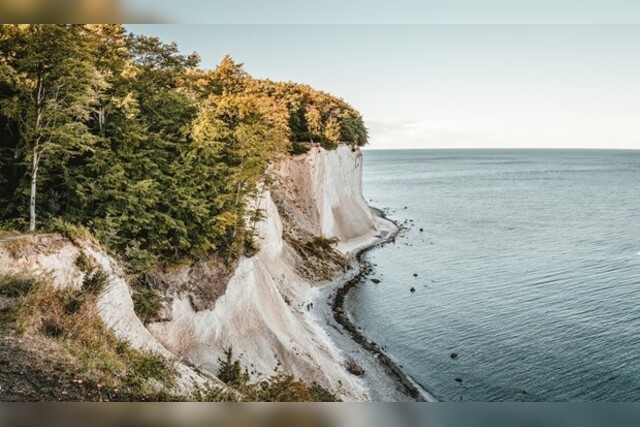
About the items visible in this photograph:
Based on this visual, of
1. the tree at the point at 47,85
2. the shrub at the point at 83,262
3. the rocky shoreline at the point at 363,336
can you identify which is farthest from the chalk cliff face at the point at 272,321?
the tree at the point at 47,85

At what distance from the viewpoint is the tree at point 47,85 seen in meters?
7.82

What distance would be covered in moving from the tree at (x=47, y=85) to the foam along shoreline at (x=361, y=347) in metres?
11.4

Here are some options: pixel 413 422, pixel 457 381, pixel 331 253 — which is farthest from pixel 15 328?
pixel 331 253

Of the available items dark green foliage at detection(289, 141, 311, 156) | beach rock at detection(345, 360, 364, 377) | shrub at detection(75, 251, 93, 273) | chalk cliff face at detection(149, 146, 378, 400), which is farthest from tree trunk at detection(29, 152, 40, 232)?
dark green foliage at detection(289, 141, 311, 156)

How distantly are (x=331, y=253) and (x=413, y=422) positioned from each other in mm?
24000

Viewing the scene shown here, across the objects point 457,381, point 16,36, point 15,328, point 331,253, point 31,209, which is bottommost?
point 457,381

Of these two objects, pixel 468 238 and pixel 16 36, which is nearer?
pixel 16 36

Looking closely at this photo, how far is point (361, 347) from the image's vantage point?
18625 mm

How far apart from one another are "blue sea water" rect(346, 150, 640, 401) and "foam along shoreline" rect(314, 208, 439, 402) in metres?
0.47

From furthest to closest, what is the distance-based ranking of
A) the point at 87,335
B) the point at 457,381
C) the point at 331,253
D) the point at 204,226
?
the point at 331,253
the point at 457,381
the point at 204,226
the point at 87,335

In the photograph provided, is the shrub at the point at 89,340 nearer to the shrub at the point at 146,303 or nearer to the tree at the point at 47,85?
the tree at the point at 47,85

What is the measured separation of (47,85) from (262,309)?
28.5ft

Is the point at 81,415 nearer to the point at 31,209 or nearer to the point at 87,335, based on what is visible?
the point at 87,335

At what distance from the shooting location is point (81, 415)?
4617 mm
